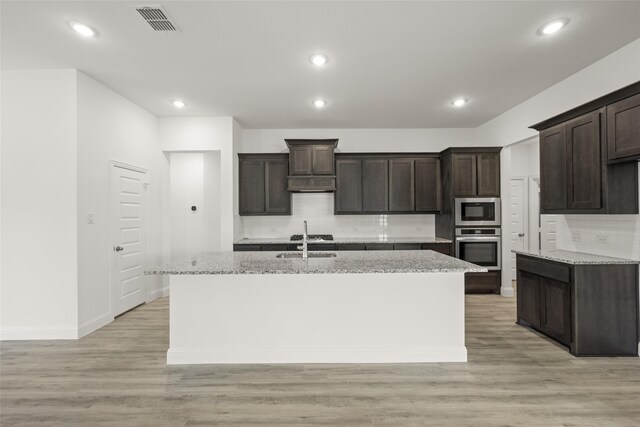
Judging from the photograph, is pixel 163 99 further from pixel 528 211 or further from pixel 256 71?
pixel 528 211

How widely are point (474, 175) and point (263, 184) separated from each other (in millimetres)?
3489

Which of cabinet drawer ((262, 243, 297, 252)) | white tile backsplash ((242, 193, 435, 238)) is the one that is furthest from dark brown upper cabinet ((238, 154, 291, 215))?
cabinet drawer ((262, 243, 297, 252))

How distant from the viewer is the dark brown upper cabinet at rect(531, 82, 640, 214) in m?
2.87

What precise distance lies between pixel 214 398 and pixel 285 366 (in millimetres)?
665

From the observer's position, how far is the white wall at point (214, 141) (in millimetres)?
5320

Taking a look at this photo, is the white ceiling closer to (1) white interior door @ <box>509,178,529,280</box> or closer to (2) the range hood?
(2) the range hood

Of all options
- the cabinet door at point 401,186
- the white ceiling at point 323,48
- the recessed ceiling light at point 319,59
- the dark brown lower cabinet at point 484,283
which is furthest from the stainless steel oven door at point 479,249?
the recessed ceiling light at point 319,59

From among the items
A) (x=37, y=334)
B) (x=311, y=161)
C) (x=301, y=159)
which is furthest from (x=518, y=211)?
(x=37, y=334)

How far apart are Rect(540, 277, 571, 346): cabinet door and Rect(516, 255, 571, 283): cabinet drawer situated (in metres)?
0.06

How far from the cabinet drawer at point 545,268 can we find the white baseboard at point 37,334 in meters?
5.00

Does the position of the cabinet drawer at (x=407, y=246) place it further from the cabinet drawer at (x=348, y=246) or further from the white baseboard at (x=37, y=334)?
the white baseboard at (x=37, y=334)

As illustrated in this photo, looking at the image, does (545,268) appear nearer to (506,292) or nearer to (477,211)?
(477,211)

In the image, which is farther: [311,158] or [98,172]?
[311,158]

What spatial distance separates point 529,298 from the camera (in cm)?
373
